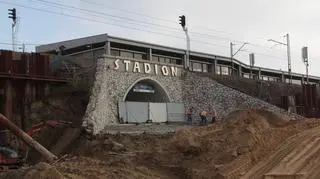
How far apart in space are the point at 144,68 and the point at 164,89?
325 cm

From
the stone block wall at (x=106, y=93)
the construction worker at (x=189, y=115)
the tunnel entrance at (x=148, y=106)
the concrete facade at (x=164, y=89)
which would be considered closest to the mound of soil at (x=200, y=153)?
the stone block wall at (x=106, y=93)

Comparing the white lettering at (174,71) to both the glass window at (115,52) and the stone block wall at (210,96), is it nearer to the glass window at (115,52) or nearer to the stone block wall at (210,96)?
the stone block wall at (210,96)

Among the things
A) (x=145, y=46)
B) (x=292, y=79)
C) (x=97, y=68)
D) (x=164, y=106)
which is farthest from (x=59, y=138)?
(x=292, y=79)

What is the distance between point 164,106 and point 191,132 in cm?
1939

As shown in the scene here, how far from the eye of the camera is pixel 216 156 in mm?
22219

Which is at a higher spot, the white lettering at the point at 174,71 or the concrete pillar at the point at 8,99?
the white lettering at the point at 174,71

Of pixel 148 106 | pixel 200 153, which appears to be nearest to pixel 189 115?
pixel 148 106

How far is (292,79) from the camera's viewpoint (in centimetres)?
9169

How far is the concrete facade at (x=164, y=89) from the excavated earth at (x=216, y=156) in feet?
28.4

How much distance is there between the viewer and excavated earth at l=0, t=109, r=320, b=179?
2019 centimetres

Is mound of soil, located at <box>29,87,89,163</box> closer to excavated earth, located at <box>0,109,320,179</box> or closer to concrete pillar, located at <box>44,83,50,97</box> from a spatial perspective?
concrete pillar, located at <box>44,83,50,97</box>

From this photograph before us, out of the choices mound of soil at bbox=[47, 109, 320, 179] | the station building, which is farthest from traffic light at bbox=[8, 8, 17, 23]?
mound of soil at bbox=[47, 109, 320, 179]

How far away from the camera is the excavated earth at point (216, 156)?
20.2 meters

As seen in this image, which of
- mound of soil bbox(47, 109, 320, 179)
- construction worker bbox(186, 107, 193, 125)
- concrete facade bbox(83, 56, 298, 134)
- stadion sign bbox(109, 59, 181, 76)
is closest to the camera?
mound of soil bbox(47, 109, 320, 179)
